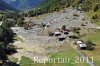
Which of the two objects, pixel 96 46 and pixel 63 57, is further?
pixel 96 46

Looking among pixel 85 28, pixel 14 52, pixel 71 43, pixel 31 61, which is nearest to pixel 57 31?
pixel 85 28

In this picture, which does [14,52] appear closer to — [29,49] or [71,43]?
[29,49]

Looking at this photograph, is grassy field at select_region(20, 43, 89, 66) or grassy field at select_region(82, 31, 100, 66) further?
grassy field at select_region(82, 31, 100, 66)

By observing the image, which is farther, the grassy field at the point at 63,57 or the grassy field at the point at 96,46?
the grassy field at the point at 96,46

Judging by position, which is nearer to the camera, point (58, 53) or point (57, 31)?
point (58, 53)

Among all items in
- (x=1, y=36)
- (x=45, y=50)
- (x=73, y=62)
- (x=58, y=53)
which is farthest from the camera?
(x=1, y=36)

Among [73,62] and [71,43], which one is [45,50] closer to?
[71,43]

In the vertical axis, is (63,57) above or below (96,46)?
below

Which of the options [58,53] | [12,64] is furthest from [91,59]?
[12,64]

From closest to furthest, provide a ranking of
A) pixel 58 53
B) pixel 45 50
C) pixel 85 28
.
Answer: pixel 58 53 → pixel 45 50 → pixel 85 28
